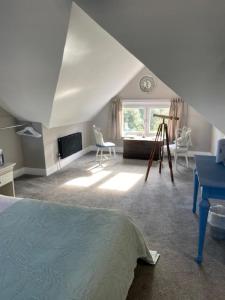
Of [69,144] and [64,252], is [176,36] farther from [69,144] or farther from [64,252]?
[69,144]

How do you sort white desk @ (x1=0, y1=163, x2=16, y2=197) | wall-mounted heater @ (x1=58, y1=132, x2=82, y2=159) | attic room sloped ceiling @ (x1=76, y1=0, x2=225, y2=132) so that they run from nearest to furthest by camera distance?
1. attic room sloped ceiling @ (x1=76, y1=0, x2=225, y2=132)
2. white desk @ (x1=0, y1=163, x2=16, y2=197)
3. wall-mounted heater @ (x1=58, y1=132, x2=82, y2=159)

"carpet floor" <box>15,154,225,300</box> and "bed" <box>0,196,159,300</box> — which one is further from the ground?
"bed" <box>0,196,159,300</box>

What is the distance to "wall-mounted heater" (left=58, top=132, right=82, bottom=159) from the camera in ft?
16.6

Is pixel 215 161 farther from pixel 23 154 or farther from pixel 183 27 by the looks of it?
pixel 23 154

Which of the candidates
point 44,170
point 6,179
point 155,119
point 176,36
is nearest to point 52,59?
point 176,36

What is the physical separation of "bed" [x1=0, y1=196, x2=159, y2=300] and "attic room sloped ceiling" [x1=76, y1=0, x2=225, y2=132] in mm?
1562

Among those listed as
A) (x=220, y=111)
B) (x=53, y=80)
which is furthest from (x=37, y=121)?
(x=220, y=111)

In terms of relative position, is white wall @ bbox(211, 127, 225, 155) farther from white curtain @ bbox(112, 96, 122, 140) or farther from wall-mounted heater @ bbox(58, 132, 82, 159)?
→ wall-mounted heater @ bbox(58, 132, 82, 159)

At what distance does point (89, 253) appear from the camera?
4.47 ft

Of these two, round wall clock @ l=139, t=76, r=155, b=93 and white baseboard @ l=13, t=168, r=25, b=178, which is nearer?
white baseboard @ l=13, t=168, r=25, b=178

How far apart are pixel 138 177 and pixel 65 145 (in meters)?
1.86

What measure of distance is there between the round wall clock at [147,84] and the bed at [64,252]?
474 centimetres

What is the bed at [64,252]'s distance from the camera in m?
1.14

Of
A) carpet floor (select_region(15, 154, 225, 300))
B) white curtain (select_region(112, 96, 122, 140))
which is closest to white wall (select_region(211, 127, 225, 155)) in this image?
carpet floor (select_region(15, 154, 225, 300))
